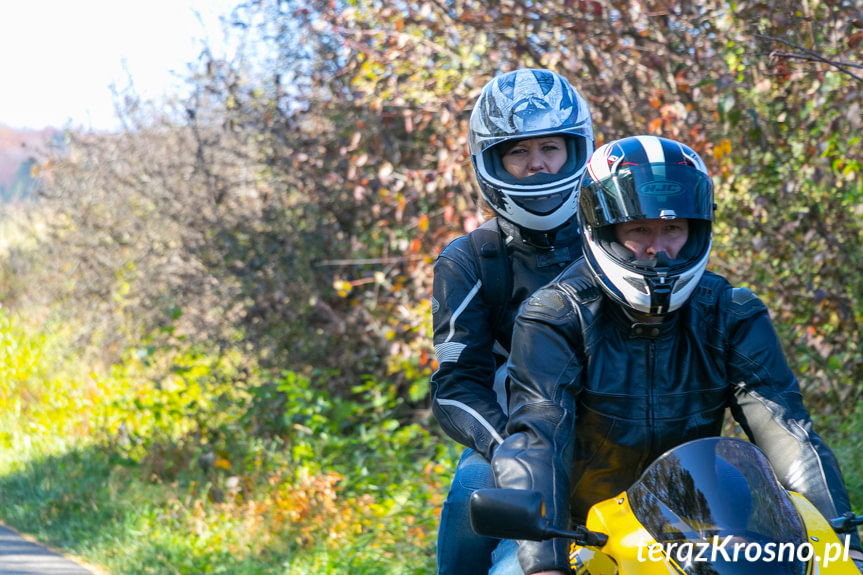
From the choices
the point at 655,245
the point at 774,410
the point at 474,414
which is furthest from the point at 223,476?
the point at 774,410

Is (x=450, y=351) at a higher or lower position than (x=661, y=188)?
lower

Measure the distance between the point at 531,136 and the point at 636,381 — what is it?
127cm

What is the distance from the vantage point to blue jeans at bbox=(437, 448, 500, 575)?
314 cm

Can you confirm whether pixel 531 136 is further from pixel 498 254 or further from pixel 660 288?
pixel 660 288

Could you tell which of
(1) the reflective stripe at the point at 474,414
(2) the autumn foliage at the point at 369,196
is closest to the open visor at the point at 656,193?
(1) the reflective stripe at the point at 474,414

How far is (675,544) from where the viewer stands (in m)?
1.98

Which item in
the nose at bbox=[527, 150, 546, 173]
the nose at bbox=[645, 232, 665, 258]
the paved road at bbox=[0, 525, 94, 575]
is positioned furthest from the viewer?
the paved road at bbox=[0, 525, 94, 575]

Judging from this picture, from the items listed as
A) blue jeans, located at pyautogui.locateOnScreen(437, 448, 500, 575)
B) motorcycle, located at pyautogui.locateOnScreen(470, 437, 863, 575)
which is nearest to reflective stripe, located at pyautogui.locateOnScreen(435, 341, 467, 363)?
blue jeans, located at pyautogui.locateOnScreen(437, 448, 500, 575)

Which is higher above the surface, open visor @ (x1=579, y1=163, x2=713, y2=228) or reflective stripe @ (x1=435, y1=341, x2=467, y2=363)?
open visor @ (x1=579, y1=163, x2=713, y2=228)

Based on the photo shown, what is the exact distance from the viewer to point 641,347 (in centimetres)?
266

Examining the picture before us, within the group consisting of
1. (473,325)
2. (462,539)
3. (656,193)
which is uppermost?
(656,193)

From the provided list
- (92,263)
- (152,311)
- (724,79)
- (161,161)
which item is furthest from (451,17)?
(92,263)

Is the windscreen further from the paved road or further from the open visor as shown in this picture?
the paved road

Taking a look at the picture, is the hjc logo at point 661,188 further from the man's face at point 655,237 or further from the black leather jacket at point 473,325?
the black leather jacket at point 473,325
